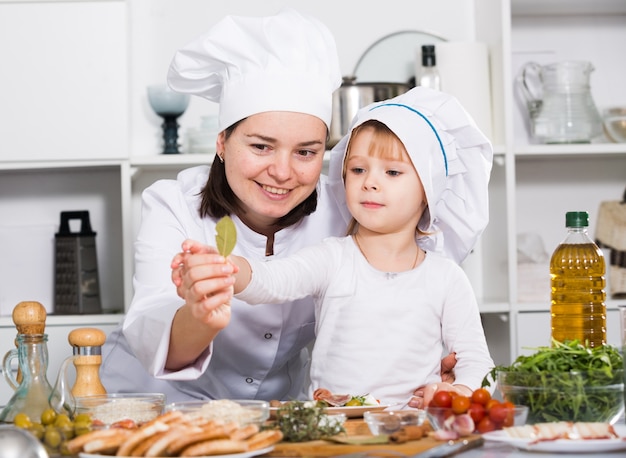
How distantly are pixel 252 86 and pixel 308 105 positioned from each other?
0.11 meters

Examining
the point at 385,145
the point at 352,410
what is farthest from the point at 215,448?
the point at 385,145

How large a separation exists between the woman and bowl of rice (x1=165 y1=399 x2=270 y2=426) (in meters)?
0.31

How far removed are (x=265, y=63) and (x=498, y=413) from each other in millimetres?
890

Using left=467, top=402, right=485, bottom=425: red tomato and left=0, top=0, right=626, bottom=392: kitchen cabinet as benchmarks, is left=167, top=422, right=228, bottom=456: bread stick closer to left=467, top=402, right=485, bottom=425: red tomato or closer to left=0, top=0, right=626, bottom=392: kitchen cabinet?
left=467, top=402, right=485, bottom=425: red tomato

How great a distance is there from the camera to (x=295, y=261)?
1574mm

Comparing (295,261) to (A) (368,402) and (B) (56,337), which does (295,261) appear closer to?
(A) (368,402)

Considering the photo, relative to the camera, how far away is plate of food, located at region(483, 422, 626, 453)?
0.96m

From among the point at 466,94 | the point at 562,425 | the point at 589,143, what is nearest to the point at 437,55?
the point at 466,94

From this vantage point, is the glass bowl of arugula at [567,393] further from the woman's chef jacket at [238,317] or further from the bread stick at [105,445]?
the woman's chef jacket at [238,317]

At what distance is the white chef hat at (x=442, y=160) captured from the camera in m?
1.61

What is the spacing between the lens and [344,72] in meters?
3.04

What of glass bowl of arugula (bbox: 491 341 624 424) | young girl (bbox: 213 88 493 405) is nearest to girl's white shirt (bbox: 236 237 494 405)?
young girl (bbox: 213 88 493 405)

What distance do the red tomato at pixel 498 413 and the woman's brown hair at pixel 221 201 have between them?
912mm

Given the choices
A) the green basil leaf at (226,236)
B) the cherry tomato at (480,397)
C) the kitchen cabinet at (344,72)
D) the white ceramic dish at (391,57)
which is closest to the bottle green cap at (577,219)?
the cherry tomato at (480,397)
